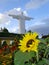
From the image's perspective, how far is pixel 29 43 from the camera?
7.18ft

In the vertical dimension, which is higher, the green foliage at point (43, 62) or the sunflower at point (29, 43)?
the sunflower at point (29, 43)

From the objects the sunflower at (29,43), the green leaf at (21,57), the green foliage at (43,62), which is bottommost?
the green foliage at (43,62)

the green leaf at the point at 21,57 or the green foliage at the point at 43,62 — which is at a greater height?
the green leaf at the point at 21,57

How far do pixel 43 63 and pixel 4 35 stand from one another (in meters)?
33.1

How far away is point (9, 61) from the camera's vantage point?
2.62m

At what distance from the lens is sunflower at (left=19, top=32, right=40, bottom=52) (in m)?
2.09

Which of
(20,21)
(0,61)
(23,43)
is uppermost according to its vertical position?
(20,21)

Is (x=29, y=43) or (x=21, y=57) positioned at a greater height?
(x=29, y=43)

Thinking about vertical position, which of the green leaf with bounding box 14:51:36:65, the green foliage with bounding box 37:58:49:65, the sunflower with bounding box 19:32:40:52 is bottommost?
the green foliage with bounding box 37:58:49:65

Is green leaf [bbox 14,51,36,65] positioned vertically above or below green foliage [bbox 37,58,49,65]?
above

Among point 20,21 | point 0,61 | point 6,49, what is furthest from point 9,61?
point 20,21

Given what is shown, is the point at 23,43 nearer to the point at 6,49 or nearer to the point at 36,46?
the point at 36,46

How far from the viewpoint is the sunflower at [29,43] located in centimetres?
209

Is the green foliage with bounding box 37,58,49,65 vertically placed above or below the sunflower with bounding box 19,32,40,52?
below
